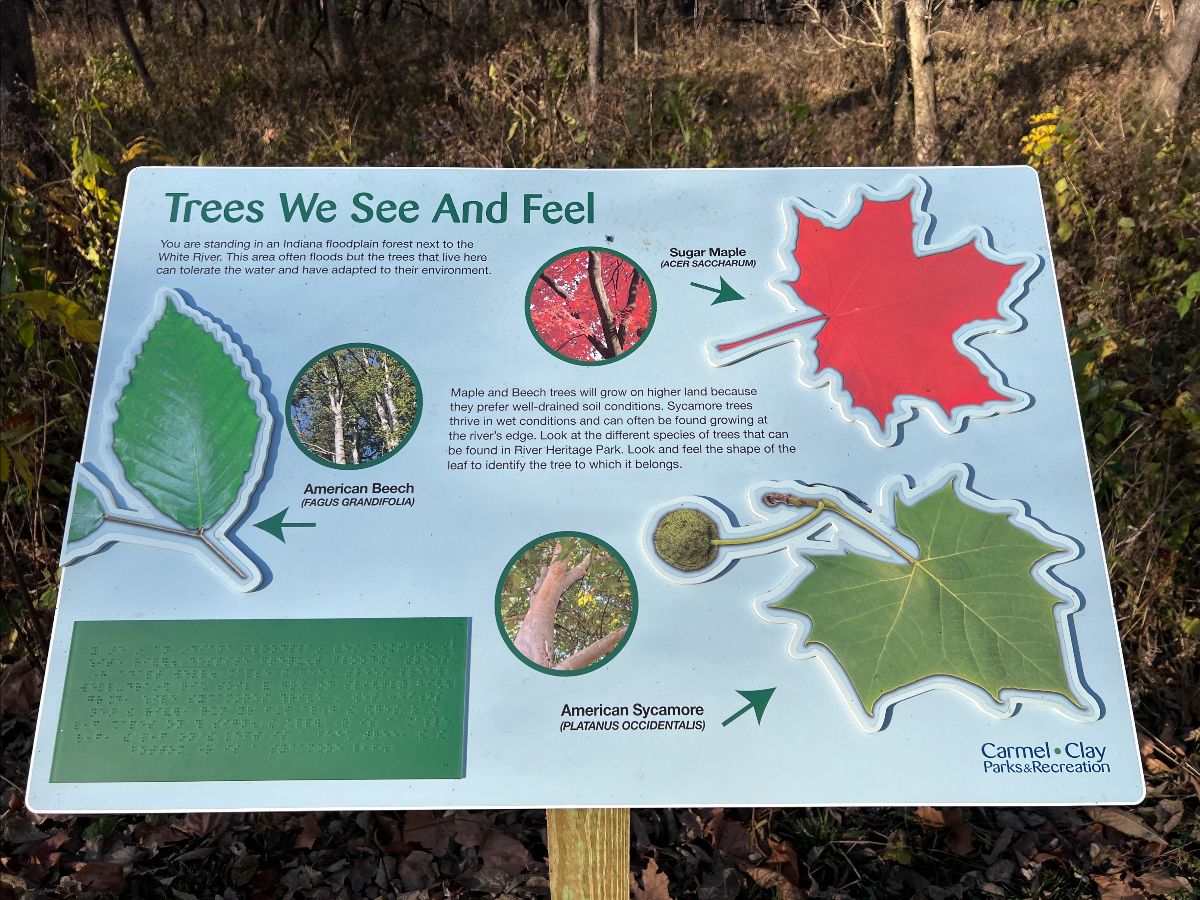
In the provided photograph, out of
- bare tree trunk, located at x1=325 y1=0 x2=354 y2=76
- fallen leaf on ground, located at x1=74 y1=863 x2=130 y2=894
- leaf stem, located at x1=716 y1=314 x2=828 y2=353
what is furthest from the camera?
bare tree trunk, located at x1=325 y1=0 x2=354 y2=76

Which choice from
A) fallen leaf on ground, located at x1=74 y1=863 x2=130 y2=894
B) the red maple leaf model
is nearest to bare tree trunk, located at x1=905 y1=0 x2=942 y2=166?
the red maple leaf model

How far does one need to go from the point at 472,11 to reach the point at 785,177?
388 inches

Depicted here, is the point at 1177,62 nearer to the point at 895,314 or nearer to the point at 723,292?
the point at 895,314

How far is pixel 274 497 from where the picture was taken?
1.42 m

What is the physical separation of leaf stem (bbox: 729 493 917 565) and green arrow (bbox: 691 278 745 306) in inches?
15.2

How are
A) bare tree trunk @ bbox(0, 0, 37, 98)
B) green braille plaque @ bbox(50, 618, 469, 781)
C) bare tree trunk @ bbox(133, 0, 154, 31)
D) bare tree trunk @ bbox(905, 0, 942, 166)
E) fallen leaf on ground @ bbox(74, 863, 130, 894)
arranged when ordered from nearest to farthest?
1. green braille plaque @ bbox(50, 618, 469, 781)
2. fallen leaf on ground @ bbox(74, 863, 130, 894)
3. bare tree trunk @ bbox(0, 0, 37, 98)
4. bare tree trunk @ bbox(905, 0, 942, 166)
5. bare tree trunk @ bbox(133, 0, 154, 31)

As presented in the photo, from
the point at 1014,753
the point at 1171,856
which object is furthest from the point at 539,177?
the point at 1171,856

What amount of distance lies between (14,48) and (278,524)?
3.80 metres

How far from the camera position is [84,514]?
1.41 meters

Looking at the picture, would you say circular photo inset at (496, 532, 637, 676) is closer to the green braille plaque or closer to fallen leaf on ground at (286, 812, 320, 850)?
the green braille plaque

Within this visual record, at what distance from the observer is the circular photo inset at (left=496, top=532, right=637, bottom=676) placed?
4.46 feet

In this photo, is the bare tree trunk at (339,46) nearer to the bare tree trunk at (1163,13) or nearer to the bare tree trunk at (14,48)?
the bare tree trunk at (14,48)

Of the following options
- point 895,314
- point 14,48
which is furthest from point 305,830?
point 14,48

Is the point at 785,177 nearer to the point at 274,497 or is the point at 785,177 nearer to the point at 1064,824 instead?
the point at 274,497
